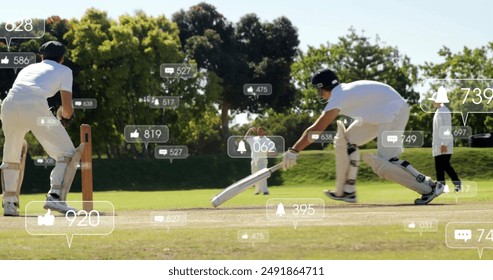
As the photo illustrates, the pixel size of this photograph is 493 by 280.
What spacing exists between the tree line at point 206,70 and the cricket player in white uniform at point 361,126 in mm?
26051

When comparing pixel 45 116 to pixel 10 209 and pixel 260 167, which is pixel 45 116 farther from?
pixel 260 167

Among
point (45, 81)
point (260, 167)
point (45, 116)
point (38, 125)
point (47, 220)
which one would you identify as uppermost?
point (45, 81)

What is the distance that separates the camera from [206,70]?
216 ft

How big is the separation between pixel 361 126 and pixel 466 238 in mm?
5694

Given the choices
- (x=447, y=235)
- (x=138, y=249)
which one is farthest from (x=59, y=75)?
(x=447, y=235)

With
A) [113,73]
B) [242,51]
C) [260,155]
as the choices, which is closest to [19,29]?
[260,155]

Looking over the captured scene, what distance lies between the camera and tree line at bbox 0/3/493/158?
148ft

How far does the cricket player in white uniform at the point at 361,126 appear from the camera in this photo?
14.0 meters

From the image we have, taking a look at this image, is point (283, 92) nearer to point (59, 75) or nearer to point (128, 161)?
point (128, 161)

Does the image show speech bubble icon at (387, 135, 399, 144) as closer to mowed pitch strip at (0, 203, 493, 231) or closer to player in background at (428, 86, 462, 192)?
mowed pitch strip at (0, 203, 493, 231)

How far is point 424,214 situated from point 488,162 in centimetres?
3077

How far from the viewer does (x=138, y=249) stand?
9.16 m

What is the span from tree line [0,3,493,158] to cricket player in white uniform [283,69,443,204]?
2605 centimetres

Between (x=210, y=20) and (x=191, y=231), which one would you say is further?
(x=210, y=20)
